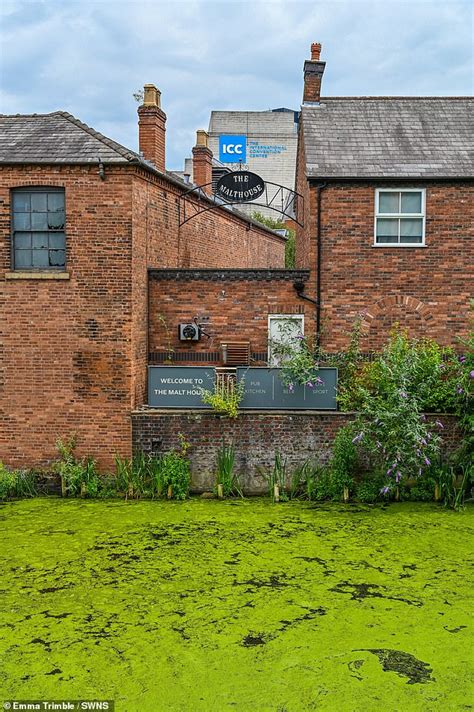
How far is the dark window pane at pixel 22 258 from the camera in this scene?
14102 mm

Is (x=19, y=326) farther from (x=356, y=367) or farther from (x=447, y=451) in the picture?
(x=447, y=451)

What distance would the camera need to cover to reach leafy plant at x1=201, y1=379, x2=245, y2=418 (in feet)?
44.8

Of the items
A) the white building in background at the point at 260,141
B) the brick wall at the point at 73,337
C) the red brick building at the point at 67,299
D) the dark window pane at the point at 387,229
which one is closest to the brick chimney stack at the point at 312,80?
the dark window pane at the point at 387,229

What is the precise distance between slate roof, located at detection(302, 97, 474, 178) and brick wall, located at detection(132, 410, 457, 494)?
5549 mm

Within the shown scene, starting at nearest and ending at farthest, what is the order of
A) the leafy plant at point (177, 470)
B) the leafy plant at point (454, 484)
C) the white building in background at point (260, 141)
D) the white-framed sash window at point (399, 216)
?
the leafy plant at point (454, 484) → the leafy plant at point (177, 470) → the white-framed sash window at point (399, 216) → the white building in background at point (260, 141)

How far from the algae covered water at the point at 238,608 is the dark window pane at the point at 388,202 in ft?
22.3

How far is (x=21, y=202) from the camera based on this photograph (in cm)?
1403

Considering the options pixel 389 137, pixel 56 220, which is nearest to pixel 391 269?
pixel 389 137

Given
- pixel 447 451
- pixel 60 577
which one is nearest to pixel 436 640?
pixel 60 577

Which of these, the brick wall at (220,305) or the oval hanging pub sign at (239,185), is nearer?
the brick wall at (220,305)

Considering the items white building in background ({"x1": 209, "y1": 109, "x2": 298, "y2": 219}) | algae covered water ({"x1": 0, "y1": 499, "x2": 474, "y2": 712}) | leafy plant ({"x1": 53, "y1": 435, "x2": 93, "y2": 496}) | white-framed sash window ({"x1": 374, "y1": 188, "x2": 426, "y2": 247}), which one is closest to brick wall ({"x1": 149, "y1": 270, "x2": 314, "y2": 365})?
white-framed sash window ({"x1": 374, "y1": 188, "x2": 426, "y2": 247})

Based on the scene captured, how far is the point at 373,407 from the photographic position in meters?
13.2

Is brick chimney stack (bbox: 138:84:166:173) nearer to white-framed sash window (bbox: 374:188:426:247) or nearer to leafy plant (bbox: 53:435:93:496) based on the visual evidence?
white-framed sash window (bbox: 374:188:426:247)

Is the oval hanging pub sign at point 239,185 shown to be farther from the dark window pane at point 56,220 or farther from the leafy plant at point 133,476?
the leafy plant at point 133,476
